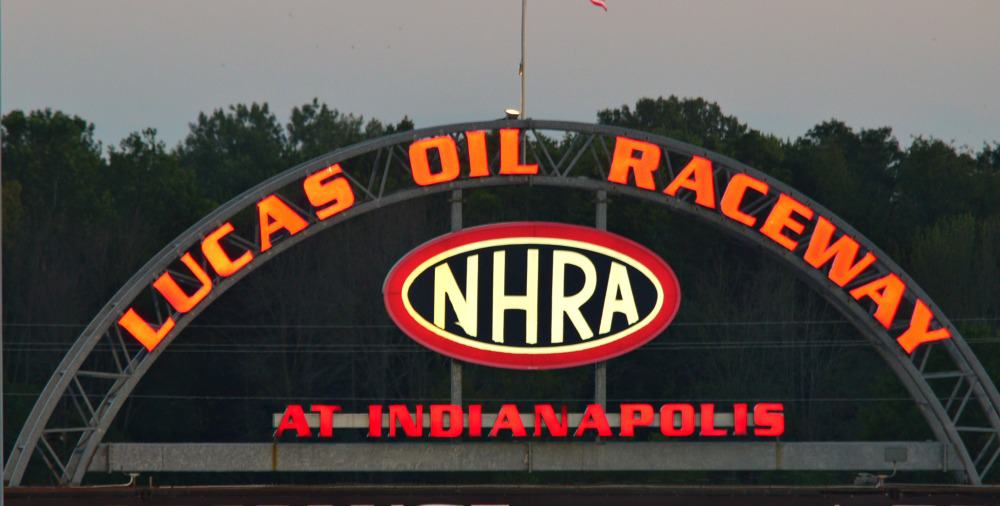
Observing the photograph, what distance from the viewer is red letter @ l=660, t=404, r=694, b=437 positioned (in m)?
42.2

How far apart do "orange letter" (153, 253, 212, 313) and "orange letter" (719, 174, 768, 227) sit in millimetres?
11799

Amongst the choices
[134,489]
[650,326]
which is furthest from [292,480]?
[134,489]

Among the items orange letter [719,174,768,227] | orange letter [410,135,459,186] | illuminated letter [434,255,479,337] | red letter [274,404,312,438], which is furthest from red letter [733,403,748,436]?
red letter [274,404,312,438]

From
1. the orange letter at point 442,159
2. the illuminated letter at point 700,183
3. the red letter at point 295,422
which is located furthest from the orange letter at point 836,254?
the red letter at point 295,422

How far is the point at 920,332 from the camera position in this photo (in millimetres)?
41781

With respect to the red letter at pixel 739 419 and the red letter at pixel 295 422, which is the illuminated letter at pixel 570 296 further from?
the red letter at pixel 295 422

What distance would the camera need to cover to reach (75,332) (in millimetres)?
68875

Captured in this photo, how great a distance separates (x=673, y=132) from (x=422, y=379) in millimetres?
20350

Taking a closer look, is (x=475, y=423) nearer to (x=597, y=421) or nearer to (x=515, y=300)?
(x=597, y=421)

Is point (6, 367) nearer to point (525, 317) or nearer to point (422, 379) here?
point (422, 379)

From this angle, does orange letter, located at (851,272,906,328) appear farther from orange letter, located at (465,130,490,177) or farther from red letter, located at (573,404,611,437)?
orange letter, located at (465,130,490,177)

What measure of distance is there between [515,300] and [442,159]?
13.2ft

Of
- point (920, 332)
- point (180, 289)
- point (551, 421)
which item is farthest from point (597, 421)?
point (180, 289)

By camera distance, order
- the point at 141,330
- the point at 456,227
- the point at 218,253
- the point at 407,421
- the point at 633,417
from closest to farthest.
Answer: the point at 141,330 → the point at 218,253 → the point at 407,421 → the point at 456,227 → the point at 633,417
